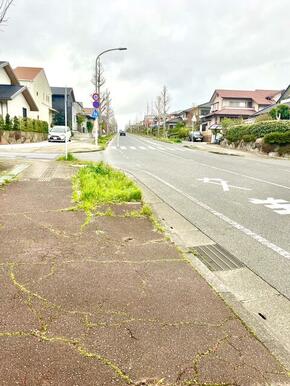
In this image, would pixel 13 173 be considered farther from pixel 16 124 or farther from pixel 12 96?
pixel 12 96

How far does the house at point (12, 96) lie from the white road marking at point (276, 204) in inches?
955

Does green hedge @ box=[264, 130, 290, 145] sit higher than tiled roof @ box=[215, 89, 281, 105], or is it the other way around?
tiled roof @ box=[215, 89, 281, 105]

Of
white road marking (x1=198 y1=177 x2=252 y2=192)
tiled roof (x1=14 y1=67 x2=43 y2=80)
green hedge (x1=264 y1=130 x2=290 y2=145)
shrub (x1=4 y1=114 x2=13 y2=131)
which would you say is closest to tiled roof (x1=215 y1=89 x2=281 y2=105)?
tiled roof (x1=14 y1=67 x2=43 y2=80)

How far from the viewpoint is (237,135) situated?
28859 mm

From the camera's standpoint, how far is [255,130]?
84.3 feet

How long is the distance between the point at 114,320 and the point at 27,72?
146ft

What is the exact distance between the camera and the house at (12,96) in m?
26.5

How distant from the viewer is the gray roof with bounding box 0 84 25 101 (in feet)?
84.1

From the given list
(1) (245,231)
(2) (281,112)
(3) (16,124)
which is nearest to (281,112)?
(2) (281,112)

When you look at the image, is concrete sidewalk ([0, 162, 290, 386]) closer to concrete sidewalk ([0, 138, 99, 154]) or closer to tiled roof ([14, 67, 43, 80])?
concrete sidewalk ([0, 138, 99, 154])

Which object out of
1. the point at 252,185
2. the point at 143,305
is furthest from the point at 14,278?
the point at 252,185

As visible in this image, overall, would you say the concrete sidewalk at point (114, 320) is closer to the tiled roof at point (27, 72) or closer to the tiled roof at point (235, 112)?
the tiled roof at point (27, 72)

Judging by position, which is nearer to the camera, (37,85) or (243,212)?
(243,212)

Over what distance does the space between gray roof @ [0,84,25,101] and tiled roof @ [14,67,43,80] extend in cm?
1089
